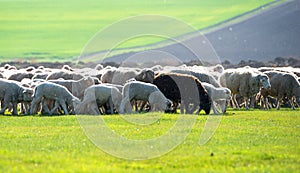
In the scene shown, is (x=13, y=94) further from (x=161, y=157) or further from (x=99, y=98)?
(x=161, y=157)

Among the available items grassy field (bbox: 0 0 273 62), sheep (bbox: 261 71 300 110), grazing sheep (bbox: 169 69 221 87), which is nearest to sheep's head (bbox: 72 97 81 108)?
grazing sheep (bbox: 169 69 221 87)

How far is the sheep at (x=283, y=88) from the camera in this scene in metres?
30.9

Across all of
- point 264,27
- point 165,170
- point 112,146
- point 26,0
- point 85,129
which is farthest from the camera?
point 26,0

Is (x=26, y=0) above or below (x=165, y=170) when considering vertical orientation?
above

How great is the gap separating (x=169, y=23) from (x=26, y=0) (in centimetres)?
4695

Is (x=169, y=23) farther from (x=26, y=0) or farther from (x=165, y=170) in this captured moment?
(x=165, y=170)

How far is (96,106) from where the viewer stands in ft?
80.3

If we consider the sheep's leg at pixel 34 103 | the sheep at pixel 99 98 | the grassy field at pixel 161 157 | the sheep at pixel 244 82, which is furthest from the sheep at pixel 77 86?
the sheep at pixel 244 82

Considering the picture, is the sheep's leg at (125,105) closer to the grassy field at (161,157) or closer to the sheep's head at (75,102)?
the sheep's head at (75,102)

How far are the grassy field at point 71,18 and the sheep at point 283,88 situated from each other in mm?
57776

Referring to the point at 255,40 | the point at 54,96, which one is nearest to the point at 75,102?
the point at 54,96

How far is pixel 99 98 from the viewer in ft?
80.3

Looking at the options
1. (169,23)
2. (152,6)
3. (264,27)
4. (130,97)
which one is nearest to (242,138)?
(130,97)

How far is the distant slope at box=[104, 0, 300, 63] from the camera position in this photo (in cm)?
8183
